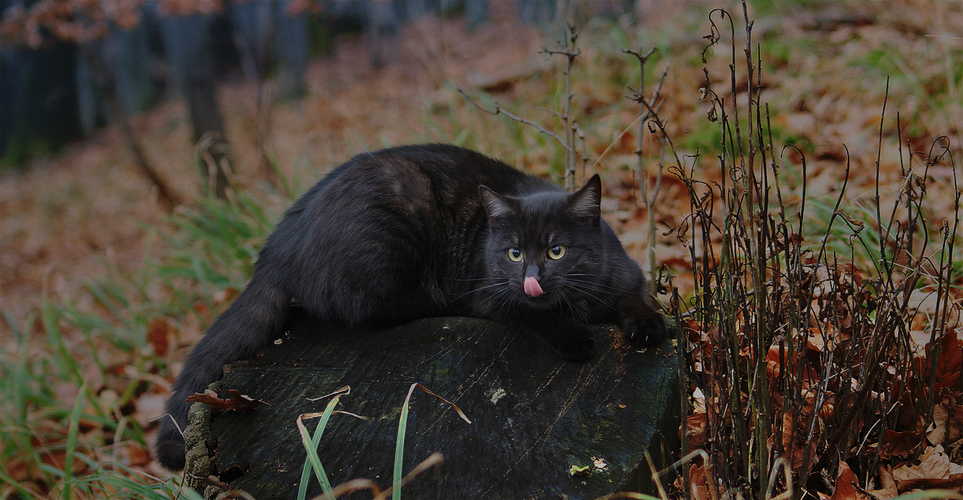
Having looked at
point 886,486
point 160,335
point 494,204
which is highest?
point 494,204

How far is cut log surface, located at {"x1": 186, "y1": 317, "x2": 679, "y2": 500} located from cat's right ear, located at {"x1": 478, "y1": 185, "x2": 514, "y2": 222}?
482mm

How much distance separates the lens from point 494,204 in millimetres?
2410

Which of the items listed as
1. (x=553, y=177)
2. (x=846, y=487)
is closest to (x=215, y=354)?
(x=846, y=487)

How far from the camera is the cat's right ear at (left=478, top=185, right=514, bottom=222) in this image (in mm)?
2377

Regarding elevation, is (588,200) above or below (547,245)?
Result: above

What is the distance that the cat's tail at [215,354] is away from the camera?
7.11 feet

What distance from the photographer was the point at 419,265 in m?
2.51

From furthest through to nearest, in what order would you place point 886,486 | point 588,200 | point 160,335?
point 160,335, point 588,200, point 886,486

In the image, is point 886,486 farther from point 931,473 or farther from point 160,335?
point 160,335

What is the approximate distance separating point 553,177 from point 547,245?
2.00 meters

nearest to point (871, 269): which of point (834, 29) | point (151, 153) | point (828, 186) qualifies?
point (828, 186)

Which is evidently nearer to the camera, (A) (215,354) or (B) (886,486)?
(B) (886,486)

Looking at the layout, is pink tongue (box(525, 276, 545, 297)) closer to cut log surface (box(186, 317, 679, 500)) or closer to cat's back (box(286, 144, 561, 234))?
cut log surface (box(186, 317, 679, 500))

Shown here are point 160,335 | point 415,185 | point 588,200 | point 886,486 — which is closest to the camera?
point 886,486
